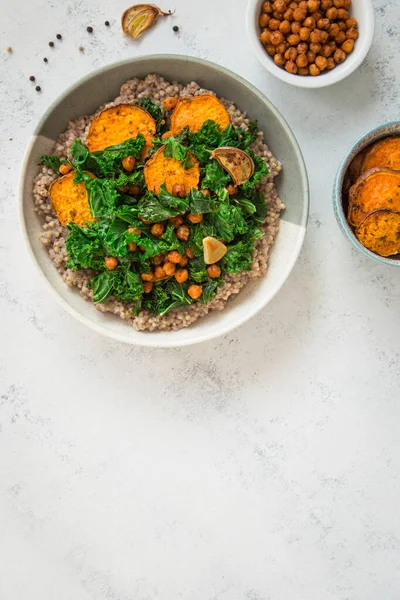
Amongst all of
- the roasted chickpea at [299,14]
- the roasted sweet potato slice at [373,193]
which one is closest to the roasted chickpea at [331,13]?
the roasted chickpea at [299,14]

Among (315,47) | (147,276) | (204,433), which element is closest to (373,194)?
(315,47)

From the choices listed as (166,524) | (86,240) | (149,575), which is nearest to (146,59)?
(86,240)

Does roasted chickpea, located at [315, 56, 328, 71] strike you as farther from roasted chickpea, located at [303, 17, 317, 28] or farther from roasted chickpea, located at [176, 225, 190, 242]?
roasted chickpea, located at [176, 225, 190, 242]

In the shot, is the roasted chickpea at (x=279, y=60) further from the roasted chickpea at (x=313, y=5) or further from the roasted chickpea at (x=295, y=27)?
the roasted chickpea at (x=313, y=5)

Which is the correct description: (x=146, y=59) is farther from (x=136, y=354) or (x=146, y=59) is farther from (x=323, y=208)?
(x=136, y=354)

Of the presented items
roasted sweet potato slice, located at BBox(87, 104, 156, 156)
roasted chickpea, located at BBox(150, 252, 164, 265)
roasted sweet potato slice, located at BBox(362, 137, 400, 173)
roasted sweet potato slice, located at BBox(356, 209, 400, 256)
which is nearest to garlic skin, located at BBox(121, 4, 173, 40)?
roasted sweet potato slice, located at BBox(87, 104, 156, 156)

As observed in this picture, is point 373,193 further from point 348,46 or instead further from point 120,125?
point 120,125
